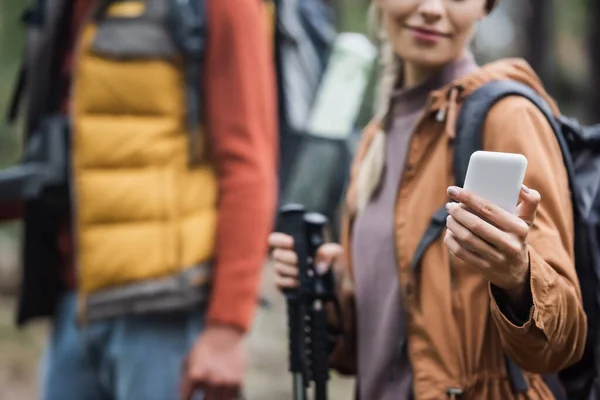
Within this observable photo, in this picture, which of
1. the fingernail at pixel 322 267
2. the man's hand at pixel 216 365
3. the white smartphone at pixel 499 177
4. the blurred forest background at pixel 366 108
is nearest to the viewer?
the white smartphone at pixel 499 177

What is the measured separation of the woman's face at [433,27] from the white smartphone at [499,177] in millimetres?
657

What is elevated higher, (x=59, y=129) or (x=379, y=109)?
(x=379, y=109)

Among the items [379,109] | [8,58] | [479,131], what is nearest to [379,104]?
[379,109]

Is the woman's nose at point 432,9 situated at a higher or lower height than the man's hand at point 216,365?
higher

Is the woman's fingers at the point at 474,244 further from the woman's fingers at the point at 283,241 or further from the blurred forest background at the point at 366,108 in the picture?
the blurred forest background at the point at 366,108

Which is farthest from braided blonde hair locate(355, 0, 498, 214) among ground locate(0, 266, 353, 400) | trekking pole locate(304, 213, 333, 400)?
ground locate(0, 266, 353, 400)

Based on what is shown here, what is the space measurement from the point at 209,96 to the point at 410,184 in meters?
1.00

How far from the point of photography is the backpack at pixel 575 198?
6.53ft

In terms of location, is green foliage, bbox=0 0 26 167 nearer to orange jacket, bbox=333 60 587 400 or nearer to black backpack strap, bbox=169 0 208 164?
black backpack strap, bbox=169 0 208 164

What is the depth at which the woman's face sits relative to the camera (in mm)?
2199

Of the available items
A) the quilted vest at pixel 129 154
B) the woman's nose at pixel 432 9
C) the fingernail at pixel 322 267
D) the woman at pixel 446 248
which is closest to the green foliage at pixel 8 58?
the quilted vest at pixel 129 154

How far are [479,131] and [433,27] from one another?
13.5 inches

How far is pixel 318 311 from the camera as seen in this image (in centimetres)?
243

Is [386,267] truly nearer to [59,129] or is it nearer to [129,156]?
[129,156]
